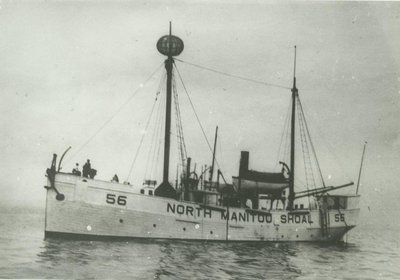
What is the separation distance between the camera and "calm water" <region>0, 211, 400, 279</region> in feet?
47.9

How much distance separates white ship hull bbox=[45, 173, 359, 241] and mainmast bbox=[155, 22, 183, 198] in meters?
1.00

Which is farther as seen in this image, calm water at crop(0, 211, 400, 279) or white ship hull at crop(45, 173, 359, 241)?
white ship hull at crop(45, 173, 359, 241)

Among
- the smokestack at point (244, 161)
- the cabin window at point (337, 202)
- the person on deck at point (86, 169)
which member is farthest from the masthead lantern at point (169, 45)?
the cabin window at point (337, 202)

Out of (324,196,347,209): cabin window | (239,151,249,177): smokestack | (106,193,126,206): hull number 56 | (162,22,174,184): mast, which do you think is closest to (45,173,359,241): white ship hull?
(106,193,126,206): hull number 56

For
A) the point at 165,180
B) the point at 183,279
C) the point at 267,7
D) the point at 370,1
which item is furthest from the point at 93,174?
the point at 370,1

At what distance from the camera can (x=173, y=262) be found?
55.6ft

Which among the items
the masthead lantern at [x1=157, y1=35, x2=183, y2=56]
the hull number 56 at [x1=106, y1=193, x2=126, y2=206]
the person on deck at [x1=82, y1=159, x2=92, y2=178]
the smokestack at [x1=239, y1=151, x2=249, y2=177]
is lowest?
the hull number 56 at [x1=106, y1=193, x2=126, y2=206]

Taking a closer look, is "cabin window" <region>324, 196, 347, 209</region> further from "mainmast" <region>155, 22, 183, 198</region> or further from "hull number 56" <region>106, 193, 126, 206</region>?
"hull number 56" <region>106, 193, 126, 206</region>

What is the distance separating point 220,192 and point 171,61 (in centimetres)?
890

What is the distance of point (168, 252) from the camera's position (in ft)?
62.6

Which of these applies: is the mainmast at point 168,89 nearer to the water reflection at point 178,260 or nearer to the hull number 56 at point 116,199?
the hull number 56 at point 116,199

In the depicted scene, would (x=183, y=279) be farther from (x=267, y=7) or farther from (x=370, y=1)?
(x=370, y=1)

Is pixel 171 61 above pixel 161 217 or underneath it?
above

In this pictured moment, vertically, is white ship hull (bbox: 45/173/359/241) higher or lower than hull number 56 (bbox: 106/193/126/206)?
lower
